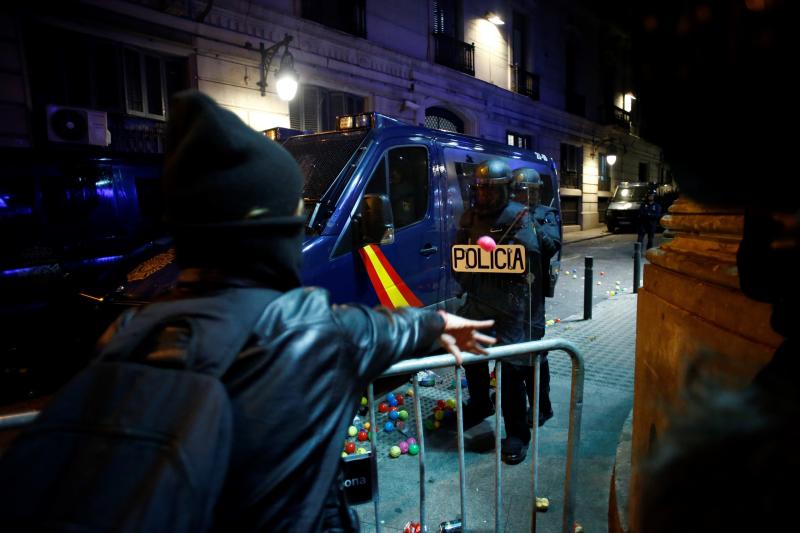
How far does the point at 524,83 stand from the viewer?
20281 mm

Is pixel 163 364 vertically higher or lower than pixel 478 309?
higher

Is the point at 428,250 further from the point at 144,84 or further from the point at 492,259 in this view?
the point at 144,84

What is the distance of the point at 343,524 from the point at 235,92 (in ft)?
34.8

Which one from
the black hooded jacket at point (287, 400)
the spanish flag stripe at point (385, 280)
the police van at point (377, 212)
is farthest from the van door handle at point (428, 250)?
the black hooded jacket at point (287, 400)

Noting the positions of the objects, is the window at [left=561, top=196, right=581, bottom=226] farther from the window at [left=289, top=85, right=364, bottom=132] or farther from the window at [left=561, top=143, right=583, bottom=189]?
the window at [left=289, top=85, right=364, bottom=132]

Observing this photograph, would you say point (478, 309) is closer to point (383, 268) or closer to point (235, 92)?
point (383, 268)

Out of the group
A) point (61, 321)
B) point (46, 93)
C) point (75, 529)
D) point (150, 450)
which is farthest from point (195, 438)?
point (46, 93)

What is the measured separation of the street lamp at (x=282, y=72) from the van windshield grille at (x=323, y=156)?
541 centimetres

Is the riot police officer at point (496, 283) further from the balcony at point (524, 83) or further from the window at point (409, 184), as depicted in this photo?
the balcony at point (524, 83)

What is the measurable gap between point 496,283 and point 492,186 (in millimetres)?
799

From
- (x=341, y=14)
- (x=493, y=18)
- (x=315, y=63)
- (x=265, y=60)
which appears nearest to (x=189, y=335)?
(x=265, y=60)

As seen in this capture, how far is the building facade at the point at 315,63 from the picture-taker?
7.84 metres

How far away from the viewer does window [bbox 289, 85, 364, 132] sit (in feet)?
38.0

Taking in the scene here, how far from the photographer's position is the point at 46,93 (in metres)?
8.13
